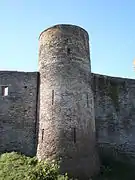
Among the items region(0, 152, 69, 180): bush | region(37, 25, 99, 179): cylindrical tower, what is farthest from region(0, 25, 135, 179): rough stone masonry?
region(0, 152, 69, 180): bush

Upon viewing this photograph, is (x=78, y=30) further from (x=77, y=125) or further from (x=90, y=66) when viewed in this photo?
(x=77, y=125)

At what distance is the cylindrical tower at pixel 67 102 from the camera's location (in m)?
15.1

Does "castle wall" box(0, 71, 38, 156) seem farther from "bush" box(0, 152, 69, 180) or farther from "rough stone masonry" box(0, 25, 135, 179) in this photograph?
"bush" box(0, 152, 69, 180)

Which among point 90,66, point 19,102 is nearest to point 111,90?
point 90,66

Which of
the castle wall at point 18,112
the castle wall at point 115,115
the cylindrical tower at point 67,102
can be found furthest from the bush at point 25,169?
the castle wall at point 115,115

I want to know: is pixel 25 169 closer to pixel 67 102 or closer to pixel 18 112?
pixel 67 102

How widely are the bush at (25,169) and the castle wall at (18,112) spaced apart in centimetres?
128

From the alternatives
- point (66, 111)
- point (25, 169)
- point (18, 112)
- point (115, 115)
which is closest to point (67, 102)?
point (66, 111)

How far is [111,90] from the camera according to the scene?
2017cm

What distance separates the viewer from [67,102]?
15906mm

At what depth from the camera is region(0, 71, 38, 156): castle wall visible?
17125mm

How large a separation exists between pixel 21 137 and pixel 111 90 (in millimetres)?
6528

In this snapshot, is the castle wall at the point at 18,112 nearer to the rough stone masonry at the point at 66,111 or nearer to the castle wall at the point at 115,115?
the rough stone masonry at the point at 66,111

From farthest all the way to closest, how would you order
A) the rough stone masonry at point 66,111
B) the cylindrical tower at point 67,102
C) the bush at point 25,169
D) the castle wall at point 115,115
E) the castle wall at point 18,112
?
1. the castle wall at point 115,115
2. the castle wall at point 18,112
3. the rough stone masonry at point 66,111
4. the cylindrical tower at point 67,102
5. the bush at point 25,169
